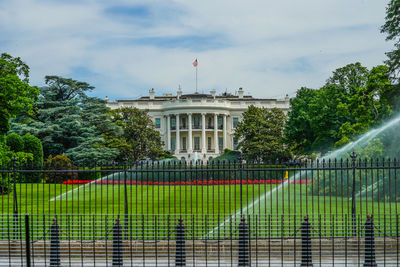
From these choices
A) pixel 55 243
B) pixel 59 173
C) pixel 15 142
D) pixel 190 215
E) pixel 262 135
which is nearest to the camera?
pixel 55 243

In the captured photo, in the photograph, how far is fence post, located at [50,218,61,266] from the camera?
998cm

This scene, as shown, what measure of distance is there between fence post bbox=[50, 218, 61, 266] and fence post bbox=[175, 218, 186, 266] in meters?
2.19

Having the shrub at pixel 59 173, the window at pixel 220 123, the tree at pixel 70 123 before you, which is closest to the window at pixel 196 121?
the window at pixel 220 123

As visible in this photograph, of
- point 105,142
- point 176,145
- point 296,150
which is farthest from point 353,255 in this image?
point 176,145

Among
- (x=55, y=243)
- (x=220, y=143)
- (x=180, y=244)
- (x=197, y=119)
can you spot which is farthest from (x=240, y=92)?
(x=180, y=244)

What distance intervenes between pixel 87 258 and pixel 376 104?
80.8 feet

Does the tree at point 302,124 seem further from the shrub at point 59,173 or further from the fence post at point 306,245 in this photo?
the fence post at point 306,245

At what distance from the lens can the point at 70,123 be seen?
43.6m

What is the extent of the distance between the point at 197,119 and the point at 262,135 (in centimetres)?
2383

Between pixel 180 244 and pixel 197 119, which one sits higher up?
pixel 197 119

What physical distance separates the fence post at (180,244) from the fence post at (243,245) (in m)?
1.04

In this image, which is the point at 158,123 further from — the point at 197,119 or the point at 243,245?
the point at 243,245

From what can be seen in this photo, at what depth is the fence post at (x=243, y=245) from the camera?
9758 mm

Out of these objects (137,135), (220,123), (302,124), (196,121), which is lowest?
(137,135)
